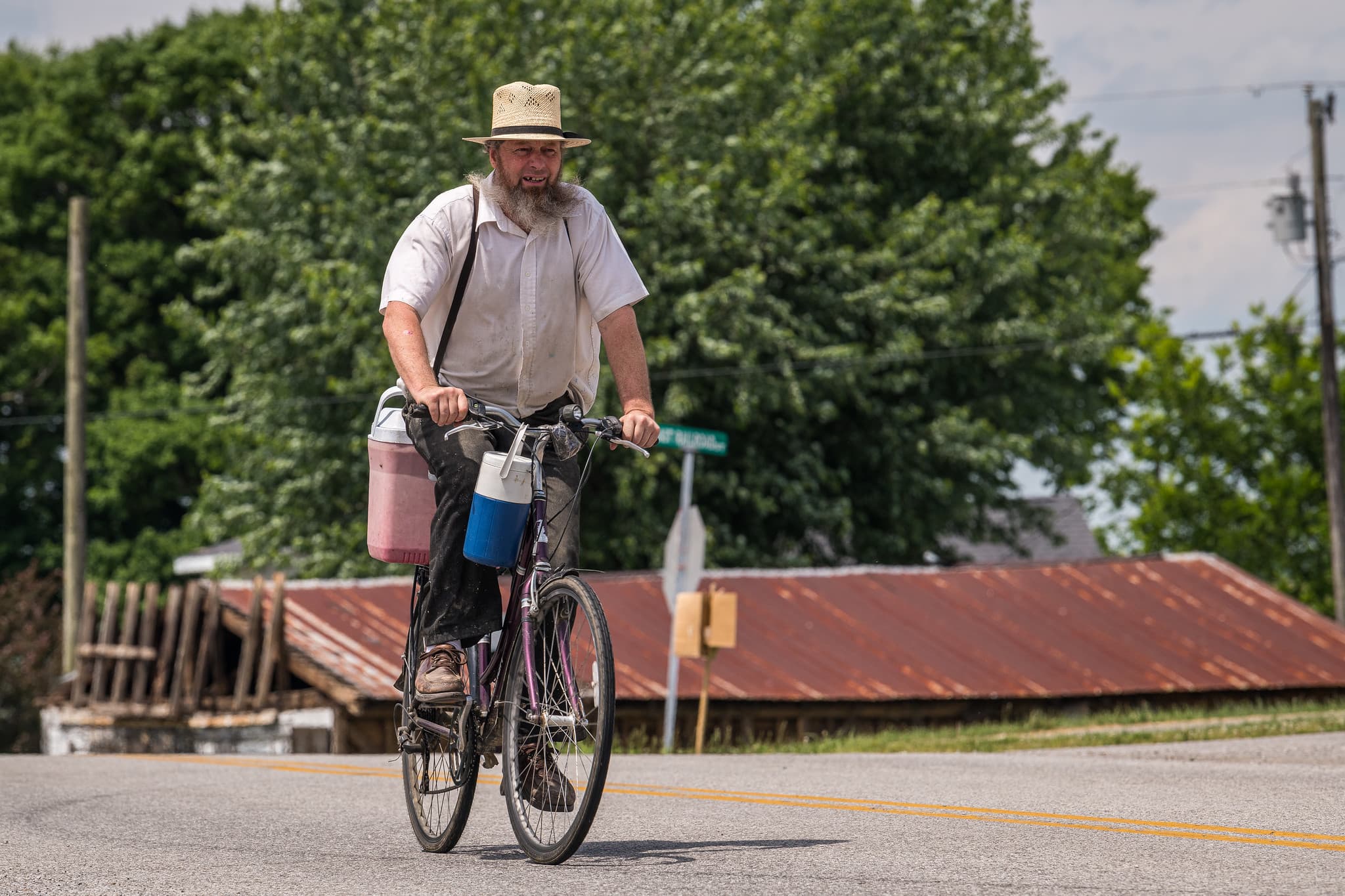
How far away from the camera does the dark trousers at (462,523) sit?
218 inches

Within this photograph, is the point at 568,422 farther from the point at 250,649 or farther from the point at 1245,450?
the point at 1245,450

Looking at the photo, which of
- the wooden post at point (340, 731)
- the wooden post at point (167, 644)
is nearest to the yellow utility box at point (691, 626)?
the wooden post at point (340, 731)

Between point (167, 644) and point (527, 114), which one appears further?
point (167, 644)

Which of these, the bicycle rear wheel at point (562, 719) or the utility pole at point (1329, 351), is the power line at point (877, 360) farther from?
the bicycle rear wheel at point (562, 719)

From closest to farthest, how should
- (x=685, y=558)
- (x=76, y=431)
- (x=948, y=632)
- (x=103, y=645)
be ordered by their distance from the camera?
(x=685, y=558)
(x=103, y=645)
(x=948, y=632)
(x=76, y=431)

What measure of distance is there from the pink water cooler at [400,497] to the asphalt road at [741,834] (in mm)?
926

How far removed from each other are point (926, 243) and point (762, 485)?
452cm

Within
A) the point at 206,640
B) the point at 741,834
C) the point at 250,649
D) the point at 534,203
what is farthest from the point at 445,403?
the point at 206,640

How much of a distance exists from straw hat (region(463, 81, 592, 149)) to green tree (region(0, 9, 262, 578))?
3394 centimetres

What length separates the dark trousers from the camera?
18.2 ft

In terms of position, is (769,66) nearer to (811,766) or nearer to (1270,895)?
(811,766)

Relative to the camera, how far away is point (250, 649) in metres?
22.0

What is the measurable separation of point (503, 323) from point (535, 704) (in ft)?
3.94

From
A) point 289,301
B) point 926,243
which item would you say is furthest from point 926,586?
point 289,301
